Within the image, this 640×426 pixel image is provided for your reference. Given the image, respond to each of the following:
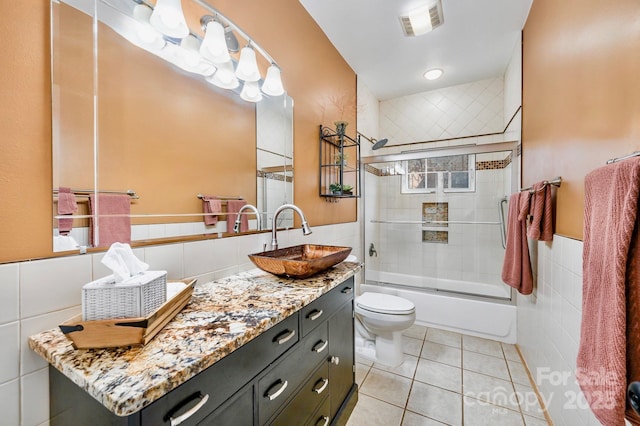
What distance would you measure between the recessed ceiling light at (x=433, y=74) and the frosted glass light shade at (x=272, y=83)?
2.05 meters

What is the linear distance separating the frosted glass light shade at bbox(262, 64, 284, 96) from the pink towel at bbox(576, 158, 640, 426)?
5.01 ft

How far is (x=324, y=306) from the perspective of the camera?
1222 mm

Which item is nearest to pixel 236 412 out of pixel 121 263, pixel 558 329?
pixel 121 263

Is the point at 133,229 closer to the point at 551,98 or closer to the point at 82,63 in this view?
the point at 82,63

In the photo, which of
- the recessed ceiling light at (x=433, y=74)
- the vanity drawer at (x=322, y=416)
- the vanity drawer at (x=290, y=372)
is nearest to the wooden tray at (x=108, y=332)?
the vanity drawer at (x=290, y=372)

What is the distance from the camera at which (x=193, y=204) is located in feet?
3.92

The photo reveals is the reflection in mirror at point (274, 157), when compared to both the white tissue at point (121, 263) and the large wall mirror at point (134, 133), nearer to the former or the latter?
the large wall mirror at point (134, 133)

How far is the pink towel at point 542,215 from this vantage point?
4.85 feet

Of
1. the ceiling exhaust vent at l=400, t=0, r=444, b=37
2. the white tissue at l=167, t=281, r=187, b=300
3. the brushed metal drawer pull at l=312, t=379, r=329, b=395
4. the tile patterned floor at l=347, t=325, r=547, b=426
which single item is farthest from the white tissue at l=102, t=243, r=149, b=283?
the ceiling exhaust vent at l=400, t=0, r=444, b=37

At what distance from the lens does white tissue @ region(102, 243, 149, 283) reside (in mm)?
700

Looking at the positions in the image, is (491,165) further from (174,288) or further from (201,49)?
(174,288)

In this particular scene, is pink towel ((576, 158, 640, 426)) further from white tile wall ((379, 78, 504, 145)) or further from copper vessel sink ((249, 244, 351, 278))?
white tile wall ((379, 78, 504, 145))

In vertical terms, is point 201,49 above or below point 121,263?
above

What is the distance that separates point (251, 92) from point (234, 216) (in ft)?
2.38
